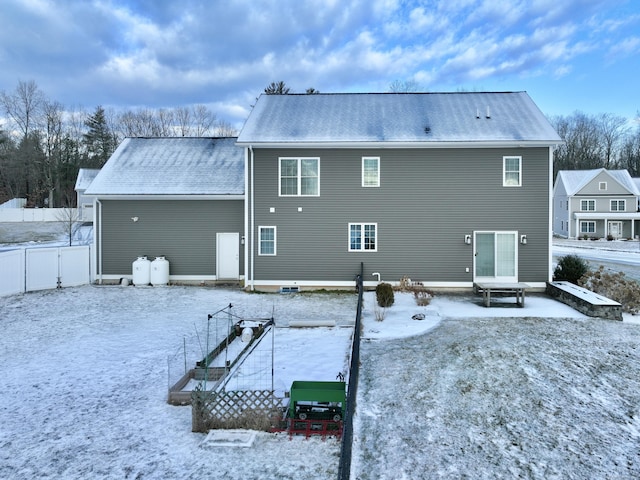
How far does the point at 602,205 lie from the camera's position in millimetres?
37000

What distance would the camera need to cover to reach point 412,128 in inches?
541

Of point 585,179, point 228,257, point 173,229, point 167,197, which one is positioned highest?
point 585,179

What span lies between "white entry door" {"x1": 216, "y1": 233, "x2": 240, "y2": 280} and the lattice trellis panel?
10048 millimetres

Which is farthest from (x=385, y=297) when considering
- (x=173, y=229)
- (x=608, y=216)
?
(x=608, y=216)

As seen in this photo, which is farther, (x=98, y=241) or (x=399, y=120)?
(x=98, y=241)

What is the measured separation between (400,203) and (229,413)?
9773mm

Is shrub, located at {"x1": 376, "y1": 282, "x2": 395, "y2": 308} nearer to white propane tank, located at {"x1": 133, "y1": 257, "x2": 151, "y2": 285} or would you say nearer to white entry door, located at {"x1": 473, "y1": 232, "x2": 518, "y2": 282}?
white entry door, located at {"x1": 473, "y1": 232, "x2": 518, "y2": 282}

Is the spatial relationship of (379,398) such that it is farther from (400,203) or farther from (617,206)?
(617,206)

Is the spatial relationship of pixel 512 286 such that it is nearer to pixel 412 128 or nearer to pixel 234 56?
pixel 412 128

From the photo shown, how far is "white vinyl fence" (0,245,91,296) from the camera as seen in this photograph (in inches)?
501

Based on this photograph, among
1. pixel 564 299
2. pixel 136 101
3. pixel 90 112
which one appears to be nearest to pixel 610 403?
pixel 564 299

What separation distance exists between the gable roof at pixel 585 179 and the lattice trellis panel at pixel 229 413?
40247 millimetres

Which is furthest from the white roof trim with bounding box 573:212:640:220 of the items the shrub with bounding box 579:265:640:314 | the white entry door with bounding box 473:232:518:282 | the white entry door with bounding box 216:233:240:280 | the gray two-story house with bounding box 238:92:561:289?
the white entry door with bounding box 216:233:240:280

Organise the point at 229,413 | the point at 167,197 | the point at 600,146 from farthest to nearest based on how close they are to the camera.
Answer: the point at 600,146
the point at 167,197
the point at 229,413
